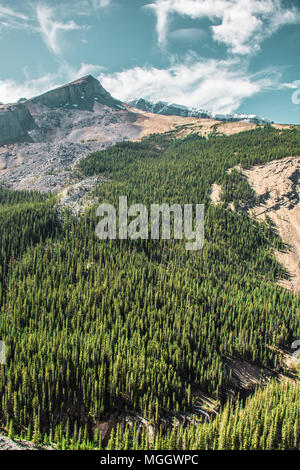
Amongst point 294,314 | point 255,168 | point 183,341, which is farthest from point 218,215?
point 183,341

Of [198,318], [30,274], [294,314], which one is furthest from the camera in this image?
[30,274]

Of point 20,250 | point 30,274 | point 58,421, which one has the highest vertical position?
point 20,250

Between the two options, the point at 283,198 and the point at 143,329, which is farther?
the point at 283,198

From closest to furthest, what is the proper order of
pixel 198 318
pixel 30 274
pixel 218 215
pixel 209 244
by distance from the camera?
pixel 198 318 → pixel 30 274 → pixel 209 244 → pixel 218 215

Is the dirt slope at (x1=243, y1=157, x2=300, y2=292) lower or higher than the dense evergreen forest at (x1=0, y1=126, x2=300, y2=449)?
higher

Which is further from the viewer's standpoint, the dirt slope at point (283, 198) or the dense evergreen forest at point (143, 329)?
the dirt slope at point (283, 198)

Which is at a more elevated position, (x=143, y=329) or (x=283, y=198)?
(x=283, y=198)

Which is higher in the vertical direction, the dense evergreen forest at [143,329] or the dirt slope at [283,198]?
the dirt slope at [283,198]
